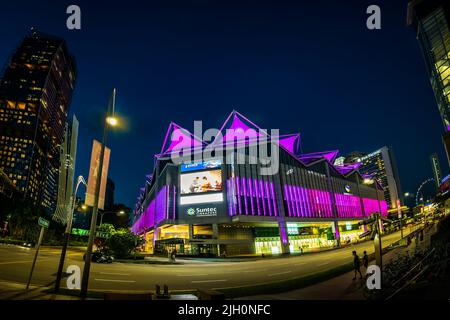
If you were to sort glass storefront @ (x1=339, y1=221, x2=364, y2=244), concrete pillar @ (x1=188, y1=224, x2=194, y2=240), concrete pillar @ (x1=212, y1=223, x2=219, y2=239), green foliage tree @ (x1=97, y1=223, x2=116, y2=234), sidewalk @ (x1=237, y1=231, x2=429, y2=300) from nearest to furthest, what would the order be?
sidewalk @ (x1=237, y1=231, x2=429, y2=300), green foliage tree @ (x1=97, y1=223, x2=116, y2=234), concrete pillar @ (x1=212, y1=223, x2=219, y2=239), concrete pillar @ (x1=188, y1=224, x2=194, y2=240), glass storefront @ (x1=339, y1=221, x2=364, y2=244)

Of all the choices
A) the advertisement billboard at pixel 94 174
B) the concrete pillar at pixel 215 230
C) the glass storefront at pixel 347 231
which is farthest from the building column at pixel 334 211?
the advertisement billboard at pixel 94 174

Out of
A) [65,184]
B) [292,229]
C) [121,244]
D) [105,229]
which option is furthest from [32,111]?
[65,184]

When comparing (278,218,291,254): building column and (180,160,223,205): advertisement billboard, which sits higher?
(180,160,223,205): advertisement billboard

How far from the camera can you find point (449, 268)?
34.0ft

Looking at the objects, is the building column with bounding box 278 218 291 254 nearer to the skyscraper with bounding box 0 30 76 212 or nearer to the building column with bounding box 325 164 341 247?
the building column with bounding box 325 164 341 247

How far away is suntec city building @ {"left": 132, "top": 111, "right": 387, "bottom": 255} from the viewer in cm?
5638

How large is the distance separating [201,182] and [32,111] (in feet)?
461

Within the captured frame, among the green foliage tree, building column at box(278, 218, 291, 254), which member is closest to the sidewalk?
building column at box(278, 218, 291, 254)

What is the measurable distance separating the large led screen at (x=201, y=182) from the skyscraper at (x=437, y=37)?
43.1 metres

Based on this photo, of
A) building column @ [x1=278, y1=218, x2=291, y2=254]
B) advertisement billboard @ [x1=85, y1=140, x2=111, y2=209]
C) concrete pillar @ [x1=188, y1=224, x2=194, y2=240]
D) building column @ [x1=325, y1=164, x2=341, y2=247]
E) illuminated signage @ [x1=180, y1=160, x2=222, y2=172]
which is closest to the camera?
advertisement billboard @ [x1=85, y1=140, x2=111, y2=209]

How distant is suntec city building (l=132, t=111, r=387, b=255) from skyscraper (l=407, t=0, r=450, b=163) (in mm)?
20111

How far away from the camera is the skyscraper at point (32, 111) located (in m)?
136

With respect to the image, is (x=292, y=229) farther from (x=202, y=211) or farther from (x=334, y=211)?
(x=202, y=211)

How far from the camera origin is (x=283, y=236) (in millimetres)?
60375
